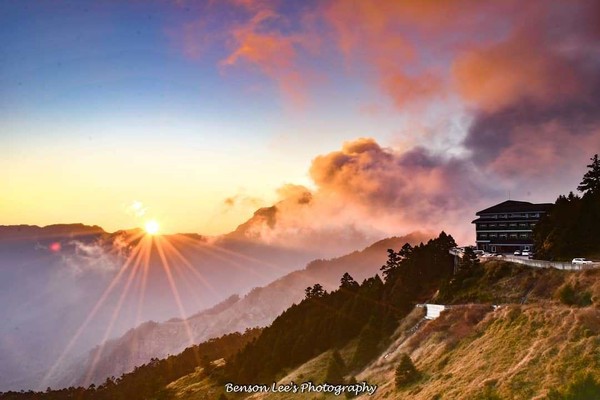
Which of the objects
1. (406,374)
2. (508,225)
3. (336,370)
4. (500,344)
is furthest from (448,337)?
(508,225)

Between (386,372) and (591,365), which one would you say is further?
(386,372)

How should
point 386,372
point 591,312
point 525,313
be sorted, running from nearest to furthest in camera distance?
point 591,312 < point 525,313 < point 386,372

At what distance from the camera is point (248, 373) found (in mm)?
96188

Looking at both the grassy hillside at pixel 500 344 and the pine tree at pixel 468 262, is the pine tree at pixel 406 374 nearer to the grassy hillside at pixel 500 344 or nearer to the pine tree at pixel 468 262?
the grassy hillside at pixel 500 344

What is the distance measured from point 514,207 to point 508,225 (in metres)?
3.98

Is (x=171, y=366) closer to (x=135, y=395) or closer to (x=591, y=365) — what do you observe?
(x=135, y=395)

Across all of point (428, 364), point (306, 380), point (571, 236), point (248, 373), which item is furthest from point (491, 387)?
point (248, 373)

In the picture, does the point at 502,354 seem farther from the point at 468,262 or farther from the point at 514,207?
the point at 514,207

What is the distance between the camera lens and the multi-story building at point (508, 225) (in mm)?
96688

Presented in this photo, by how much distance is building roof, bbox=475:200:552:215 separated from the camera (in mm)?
97062

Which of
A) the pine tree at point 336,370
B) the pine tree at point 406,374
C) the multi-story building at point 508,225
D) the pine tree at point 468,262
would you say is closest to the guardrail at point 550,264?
the pine tree at point 468,262

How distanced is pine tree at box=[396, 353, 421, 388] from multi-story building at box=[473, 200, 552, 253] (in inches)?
2131

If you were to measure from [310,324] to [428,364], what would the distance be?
1752 inches

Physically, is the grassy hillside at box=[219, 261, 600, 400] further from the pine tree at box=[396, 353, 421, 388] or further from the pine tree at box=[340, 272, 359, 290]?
the pine tree at box=[340, 272, 359, 290]
